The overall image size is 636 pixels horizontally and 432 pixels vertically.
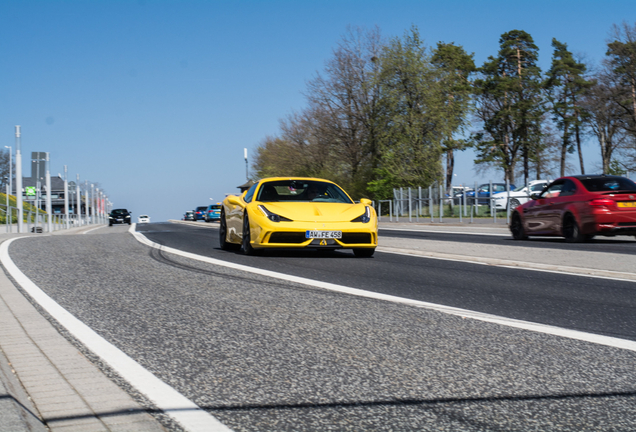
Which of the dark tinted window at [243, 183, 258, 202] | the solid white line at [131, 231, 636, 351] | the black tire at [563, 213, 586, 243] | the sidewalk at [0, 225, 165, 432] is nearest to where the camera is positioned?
the sidewalk at [0, 225, 165, 432]

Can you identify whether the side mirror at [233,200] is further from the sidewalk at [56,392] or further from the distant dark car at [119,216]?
the distant dark car at [119,216]

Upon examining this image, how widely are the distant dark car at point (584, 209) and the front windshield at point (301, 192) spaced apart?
549 cm

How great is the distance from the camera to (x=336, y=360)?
4.03 m

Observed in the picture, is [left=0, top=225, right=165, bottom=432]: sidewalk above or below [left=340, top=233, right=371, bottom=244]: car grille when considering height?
below

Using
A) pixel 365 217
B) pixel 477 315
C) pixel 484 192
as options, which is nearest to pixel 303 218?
pixel 365 217

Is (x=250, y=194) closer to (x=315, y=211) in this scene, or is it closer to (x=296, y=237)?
(x=315, y=211)

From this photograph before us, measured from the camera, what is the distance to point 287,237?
1024 centimetres

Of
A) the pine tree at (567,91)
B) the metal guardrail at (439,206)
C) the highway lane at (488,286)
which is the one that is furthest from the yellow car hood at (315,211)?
the pine tree at (567,91)

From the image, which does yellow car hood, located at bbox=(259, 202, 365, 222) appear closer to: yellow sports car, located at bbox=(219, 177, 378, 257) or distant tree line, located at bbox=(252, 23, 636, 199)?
yellow sports car, located at bbox=(219, 177, 378, 257)

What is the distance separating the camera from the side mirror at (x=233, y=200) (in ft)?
39.5

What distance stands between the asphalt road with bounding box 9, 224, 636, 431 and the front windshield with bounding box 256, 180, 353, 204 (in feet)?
10.0

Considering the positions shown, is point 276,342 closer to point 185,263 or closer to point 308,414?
point 308,414

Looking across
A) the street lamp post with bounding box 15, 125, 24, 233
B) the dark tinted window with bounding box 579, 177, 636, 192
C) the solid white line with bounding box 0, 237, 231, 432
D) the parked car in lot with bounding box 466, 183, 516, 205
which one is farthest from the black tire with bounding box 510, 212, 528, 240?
the street lamp post with bounding box 15, 125, 24, 233

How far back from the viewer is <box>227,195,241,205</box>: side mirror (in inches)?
474
